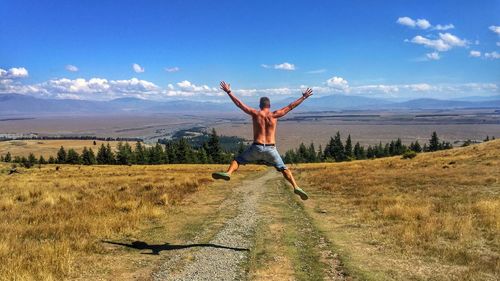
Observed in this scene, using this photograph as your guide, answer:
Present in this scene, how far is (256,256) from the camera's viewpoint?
1015 centimetres

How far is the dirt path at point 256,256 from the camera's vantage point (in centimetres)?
877

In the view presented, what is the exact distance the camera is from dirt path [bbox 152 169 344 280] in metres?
8.77

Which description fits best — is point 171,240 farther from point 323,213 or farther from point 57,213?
point 323,213

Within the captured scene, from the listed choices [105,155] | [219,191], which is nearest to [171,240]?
[219,191]

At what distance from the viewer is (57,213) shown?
15.7 meters

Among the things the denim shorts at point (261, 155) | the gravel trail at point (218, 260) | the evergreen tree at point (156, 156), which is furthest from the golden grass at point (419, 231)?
the evergreen tree at point (156, 156)

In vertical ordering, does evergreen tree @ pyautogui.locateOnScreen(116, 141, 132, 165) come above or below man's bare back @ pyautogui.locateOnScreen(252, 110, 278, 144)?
below

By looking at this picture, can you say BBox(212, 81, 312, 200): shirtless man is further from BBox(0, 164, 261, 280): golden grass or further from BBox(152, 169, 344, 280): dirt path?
BBox(0, 164, 261, 280): golden grass

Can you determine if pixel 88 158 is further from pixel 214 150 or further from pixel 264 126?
pixel 264 126

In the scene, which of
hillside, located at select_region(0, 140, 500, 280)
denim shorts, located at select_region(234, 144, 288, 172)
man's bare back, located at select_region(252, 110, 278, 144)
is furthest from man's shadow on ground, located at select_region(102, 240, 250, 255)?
man's bare back, located at select_region(252, 110, 278, 144)

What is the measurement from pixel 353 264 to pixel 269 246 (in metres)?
2.36

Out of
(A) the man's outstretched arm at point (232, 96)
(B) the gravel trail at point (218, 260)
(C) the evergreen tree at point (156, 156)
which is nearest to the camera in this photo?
(B) the gravel trail at point (218, 260)

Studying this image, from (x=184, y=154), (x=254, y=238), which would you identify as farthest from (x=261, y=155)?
(x=184, y=154)

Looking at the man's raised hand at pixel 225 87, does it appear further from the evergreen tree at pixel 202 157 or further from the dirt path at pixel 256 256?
the evergreen tree at pixel 202 157
